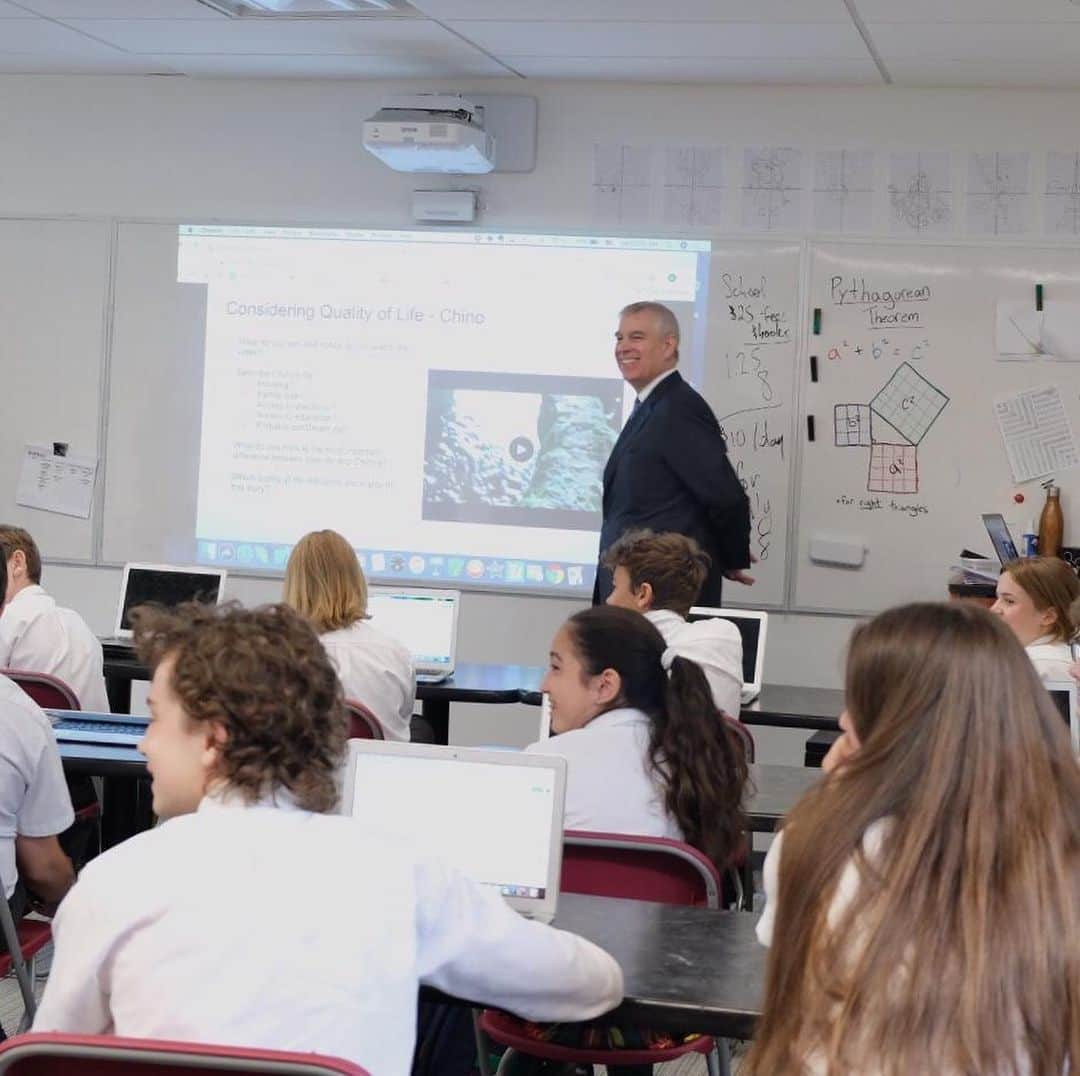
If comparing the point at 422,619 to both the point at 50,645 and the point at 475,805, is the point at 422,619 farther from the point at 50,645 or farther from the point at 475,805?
the point at 475,805

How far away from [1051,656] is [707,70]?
2.82 metres

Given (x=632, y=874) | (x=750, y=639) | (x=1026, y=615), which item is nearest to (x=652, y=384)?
(x=750, y=639)

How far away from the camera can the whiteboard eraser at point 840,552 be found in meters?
6.33

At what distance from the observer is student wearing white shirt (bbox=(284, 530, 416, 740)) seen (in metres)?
4.19

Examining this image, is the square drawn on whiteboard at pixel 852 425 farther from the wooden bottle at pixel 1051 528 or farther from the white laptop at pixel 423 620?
the white laptop at pixel 423 620

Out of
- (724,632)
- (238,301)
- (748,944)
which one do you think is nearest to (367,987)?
(748,944)

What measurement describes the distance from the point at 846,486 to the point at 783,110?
1.46 meters

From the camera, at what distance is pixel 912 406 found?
627cm

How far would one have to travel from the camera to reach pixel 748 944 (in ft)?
7.39

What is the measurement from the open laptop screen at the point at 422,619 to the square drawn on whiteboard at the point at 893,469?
181 cm

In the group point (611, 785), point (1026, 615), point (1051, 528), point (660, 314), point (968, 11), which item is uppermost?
point (968, 11)

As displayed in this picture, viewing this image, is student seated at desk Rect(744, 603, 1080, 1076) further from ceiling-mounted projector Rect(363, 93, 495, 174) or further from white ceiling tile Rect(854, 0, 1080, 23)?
ceiling-mounted projector Rect(363, 93, 495, 174)

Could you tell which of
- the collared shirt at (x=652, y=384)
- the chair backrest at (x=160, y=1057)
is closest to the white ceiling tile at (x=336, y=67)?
the collared shirt at (x=652, y=384)

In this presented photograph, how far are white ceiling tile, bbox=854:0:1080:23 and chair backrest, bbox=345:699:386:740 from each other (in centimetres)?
278
